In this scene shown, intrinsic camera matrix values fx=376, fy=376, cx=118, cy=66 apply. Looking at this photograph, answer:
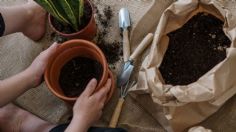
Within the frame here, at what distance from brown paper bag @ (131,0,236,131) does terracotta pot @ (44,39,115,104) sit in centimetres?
11

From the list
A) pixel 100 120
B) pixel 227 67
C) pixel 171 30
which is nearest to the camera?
pixel 227 67

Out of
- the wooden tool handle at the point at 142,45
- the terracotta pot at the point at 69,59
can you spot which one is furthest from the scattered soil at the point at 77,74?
the wooden tool handle at the point at 142,45

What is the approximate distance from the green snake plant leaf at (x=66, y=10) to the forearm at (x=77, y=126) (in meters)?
0.29

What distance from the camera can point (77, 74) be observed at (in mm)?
1112

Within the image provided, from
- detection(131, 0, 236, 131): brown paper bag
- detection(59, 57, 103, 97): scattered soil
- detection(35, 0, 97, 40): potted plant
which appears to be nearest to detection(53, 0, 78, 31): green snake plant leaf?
detection(35, 0, 97, 40): potted plant

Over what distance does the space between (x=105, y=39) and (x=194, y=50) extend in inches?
12.9

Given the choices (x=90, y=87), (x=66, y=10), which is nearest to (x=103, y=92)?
(x=90, y=87)

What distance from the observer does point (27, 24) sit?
48.0 inches

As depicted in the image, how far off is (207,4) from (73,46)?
1.29 ft

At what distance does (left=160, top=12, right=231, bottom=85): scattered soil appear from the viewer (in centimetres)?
101

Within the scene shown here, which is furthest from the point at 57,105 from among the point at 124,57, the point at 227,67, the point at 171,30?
the point at 227,67

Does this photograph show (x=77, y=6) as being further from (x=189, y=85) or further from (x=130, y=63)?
(x=189, y=85)

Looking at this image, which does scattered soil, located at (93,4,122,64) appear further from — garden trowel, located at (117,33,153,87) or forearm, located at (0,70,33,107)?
forearm, located at (0,70,33,107)

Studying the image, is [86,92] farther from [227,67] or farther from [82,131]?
[227,67]
